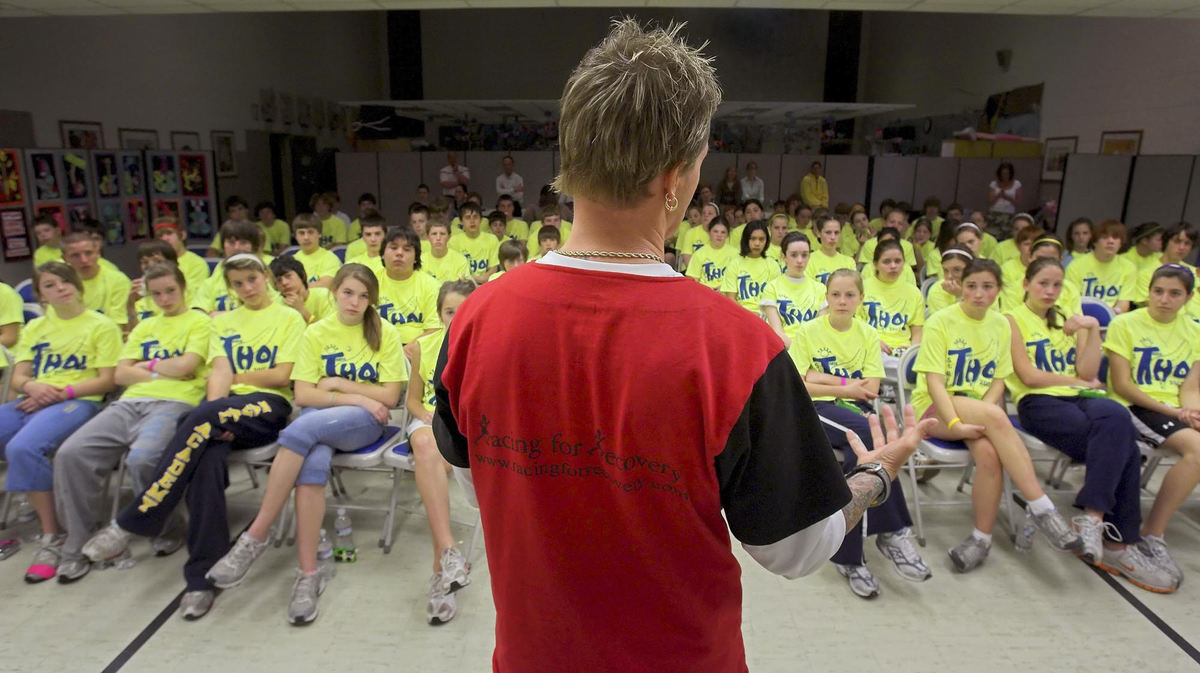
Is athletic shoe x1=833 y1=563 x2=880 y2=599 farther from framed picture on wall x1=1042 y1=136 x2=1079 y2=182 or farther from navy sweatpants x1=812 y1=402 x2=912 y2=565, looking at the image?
framed picture on wall x1=1042 y1=136 x2=1079 y2=182

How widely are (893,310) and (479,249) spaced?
416cm

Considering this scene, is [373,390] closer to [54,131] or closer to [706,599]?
[706,599]

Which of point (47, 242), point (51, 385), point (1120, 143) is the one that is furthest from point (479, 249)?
point (1120, 143)

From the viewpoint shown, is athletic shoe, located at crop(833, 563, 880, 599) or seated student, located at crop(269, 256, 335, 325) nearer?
athletic shoe, located at crop(833, 563, 880, 599)

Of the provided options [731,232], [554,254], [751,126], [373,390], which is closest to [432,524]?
[373,390]

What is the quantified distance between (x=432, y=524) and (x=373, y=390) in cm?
74

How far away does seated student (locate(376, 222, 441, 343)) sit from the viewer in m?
4.85

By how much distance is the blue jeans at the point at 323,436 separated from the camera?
312 centimetres

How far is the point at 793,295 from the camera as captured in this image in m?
5.09

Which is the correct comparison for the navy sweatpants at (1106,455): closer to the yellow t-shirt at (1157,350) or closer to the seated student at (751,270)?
the yellow t-shirt at (1157,350)

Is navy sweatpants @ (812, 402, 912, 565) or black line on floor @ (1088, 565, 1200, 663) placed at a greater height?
navy sweatpants @ (812, 402, 912, 565)

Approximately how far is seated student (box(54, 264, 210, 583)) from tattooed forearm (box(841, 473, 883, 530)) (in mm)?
3171

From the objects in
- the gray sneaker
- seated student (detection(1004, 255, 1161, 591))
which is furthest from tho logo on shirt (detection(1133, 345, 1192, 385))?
the gray sneaker

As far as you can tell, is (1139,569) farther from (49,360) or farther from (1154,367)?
(49,360)
